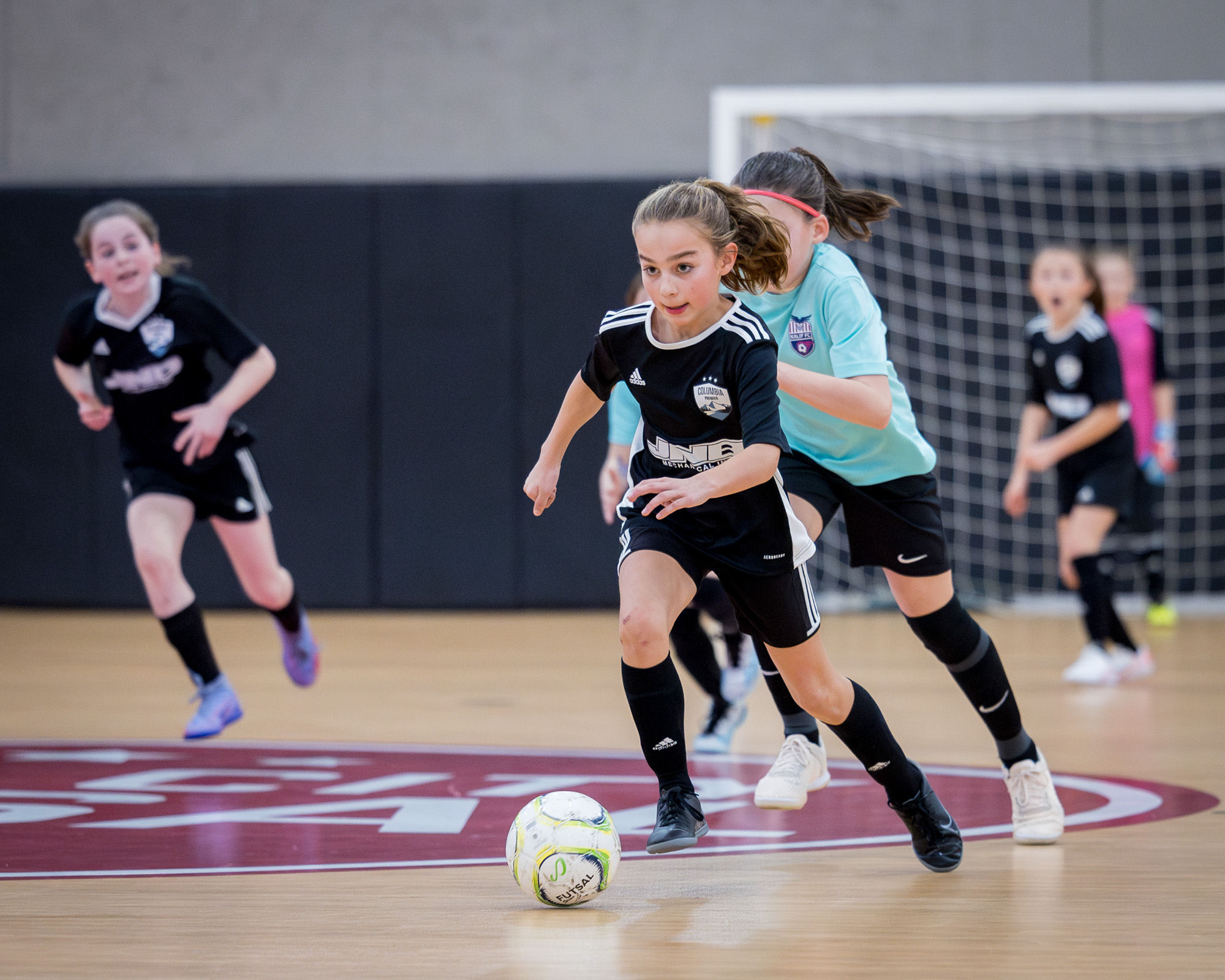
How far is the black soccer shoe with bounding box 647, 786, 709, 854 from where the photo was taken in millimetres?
Answer: 2455

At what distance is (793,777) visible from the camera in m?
3.05

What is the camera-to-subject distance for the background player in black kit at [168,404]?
4281 millimetres

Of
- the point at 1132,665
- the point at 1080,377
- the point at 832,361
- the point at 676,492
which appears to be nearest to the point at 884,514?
the point at 832,361

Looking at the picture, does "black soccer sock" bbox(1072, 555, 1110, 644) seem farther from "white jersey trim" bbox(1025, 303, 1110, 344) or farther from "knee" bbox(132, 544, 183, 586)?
"knee" bbox(132, 544, 183, 586)

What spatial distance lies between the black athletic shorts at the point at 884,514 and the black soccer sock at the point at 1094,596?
9.22 ft

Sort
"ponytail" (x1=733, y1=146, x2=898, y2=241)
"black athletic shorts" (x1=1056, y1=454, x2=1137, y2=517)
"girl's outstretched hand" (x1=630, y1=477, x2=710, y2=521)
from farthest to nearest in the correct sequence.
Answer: "black athletic shorts" (x1=1056, y1=454, x2=1137, y2=517) → "ponytail" (x1=733, y1=146, x2=898, y2=241) → "girl's outstretched hand" (x1=630, y1=477, x2=710, y2=521)

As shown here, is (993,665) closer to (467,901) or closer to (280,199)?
(467,901)

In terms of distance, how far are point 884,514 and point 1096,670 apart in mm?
3012

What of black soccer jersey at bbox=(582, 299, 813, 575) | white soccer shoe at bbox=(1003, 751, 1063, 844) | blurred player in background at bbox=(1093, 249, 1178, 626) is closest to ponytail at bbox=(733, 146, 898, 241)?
black soccer jersey at bbox=(582, 299, 813, 575)

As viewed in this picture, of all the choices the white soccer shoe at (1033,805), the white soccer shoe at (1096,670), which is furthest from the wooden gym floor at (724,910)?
the white soccer shoe at (1096,670)

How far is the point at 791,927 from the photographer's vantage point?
91.5 inches

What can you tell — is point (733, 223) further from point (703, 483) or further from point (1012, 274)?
point (1012, 274)

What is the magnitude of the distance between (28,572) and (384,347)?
2.59 metres

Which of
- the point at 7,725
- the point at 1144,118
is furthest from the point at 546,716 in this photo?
the point at 1144,118
